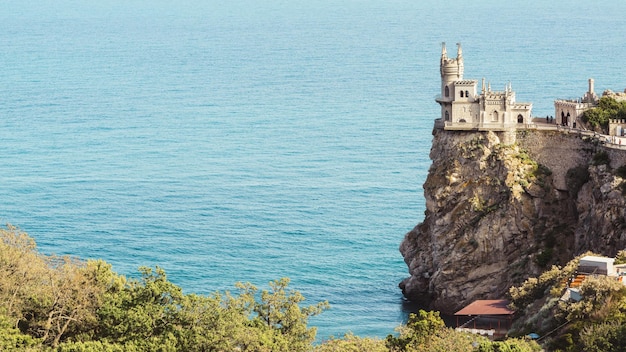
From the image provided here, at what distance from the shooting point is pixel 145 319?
230 feet

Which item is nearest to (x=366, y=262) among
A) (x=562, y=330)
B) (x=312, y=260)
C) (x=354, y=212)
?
(x=312, y=260)

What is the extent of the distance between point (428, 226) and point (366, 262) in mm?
9217

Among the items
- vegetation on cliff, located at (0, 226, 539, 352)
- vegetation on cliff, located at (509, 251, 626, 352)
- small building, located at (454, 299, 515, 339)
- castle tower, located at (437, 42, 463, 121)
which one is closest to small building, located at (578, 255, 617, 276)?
vegetation on cliff, located at (509, 251, 626, 352)

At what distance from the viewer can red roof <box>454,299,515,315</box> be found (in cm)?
9288

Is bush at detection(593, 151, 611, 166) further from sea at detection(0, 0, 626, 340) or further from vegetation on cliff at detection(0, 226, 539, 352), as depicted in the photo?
vegetation on cliff at detection(0, 226, 539, 352)

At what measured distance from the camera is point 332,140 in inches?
6412

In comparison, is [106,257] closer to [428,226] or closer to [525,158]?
[428,226]

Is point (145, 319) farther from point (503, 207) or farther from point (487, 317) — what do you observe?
point (503, 207)

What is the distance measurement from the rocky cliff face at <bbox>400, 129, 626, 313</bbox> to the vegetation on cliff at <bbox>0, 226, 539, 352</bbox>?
28179 mm

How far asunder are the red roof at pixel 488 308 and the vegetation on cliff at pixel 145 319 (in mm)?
18720

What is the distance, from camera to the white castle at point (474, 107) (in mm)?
105500

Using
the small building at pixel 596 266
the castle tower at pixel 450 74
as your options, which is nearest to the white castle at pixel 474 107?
the castle tower at pixel 450 74

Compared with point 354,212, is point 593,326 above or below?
below

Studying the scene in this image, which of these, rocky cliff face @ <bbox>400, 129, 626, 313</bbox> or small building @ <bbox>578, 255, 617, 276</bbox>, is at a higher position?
rocky cliff face @ <bbox>400, 129, 626, 313</bbox>
